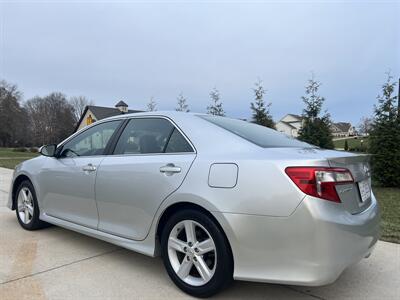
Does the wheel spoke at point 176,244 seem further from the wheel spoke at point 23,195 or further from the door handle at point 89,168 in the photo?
the wheel spoke at point 23,195

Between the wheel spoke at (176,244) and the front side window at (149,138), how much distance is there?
2.51 feet

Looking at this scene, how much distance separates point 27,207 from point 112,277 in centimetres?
223

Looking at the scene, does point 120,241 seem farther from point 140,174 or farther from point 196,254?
point 196,254

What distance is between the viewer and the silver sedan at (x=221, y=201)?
8.00ft

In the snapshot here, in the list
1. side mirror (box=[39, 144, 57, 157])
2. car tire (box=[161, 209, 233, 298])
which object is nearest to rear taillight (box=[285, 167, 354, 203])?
car tire (box=[161, 209, 233, 298])

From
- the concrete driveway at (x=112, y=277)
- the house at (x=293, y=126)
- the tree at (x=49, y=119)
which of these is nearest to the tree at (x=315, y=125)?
the house at (x=293, y=126)

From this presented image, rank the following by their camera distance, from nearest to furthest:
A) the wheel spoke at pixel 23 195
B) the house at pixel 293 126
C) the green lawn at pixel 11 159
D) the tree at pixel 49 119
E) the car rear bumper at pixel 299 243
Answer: the car rear bumper at pixel 299 243 → the wheel spoke at pixel 23 195 → the house at pixel 293 126 → the green lawn at pixel 11 159 → the tree at pixel 49 119

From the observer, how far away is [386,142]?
32.2ft

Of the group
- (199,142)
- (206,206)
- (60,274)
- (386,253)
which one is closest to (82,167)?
(60,274)

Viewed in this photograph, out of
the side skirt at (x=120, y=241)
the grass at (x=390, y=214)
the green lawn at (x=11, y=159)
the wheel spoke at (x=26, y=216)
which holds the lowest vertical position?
the green lawn at (x=11, y=159)

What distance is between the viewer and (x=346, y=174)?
2623 millimetres

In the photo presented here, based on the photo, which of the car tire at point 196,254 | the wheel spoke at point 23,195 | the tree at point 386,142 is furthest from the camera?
the tree at point 386,142

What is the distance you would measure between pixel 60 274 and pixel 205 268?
142 centimetres

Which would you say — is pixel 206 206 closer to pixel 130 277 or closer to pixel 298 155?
pixel 298 155
